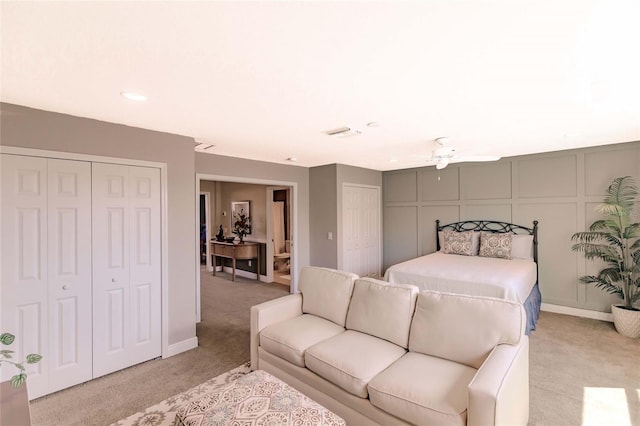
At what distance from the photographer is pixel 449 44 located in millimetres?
1535

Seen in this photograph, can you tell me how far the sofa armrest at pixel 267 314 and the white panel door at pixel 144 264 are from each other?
117cm

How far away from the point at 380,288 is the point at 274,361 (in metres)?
1.08

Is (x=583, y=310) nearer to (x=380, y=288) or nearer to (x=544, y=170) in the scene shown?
(x=544, y=170)

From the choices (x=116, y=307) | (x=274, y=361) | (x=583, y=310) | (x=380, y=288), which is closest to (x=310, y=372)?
(x=274, y=361)

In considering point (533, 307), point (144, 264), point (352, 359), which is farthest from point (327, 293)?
point (533, 307)

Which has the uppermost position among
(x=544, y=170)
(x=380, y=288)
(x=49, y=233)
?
(x=544, y=170)

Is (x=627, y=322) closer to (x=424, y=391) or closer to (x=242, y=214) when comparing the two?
(x=424, y=391)

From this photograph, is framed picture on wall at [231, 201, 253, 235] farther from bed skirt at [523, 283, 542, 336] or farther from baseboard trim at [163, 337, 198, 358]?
bed skirt at [523, 283, 542, 336]

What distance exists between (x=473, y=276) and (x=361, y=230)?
103 inches

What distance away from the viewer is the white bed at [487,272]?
3344 mm

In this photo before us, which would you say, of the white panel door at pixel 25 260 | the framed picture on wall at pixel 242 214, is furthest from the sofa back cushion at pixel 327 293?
the framed picture on wall at pixel 242 214

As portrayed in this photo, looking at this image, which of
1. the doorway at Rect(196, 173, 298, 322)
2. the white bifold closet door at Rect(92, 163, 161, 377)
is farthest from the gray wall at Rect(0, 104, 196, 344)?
the doorway at Rect(196, 173, 298, 322)

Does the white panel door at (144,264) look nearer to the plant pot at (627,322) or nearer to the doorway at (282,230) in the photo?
the doorway at (282,230)

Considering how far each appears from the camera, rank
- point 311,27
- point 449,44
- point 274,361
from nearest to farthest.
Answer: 1. point 311,27
2. point 449,44
3. point 274,361
